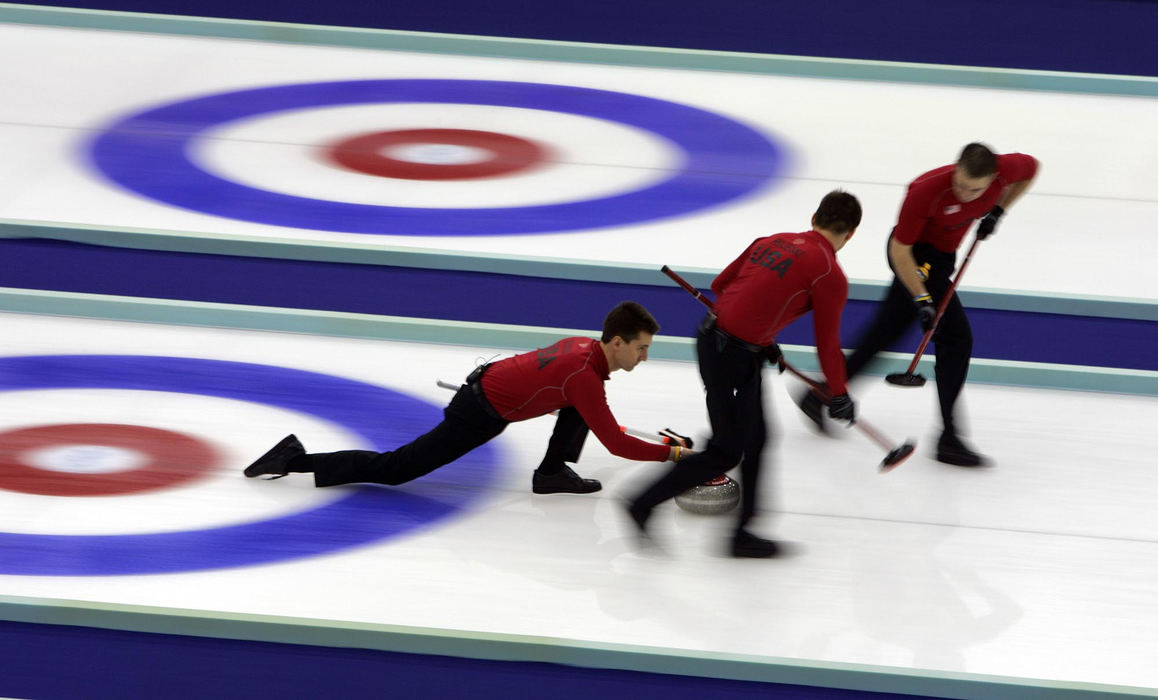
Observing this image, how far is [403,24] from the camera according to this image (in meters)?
9.91

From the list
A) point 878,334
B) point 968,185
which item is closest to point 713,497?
point 878,334

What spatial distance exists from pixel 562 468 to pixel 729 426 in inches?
29.8

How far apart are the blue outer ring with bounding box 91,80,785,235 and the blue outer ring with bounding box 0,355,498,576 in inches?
53.7

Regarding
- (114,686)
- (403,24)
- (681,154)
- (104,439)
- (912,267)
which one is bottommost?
(114,686)

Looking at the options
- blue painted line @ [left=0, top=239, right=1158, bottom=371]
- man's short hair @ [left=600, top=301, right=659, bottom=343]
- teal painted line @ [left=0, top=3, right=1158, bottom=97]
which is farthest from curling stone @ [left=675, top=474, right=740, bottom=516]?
teal painted line @ [left=0, top=3, right=1158, bottom=97]

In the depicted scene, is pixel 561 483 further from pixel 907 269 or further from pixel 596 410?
pixel 907 269

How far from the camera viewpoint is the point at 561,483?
501cm

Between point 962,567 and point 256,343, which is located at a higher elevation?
point 256,343

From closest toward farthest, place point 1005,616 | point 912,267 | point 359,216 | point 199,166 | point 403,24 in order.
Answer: point 1005,616 < point 912,267 < point 359,216 < point 199,166 < point 403,24

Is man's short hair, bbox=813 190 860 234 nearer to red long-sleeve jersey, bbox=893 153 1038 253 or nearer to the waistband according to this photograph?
the waistband

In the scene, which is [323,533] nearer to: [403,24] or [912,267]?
[912,267]

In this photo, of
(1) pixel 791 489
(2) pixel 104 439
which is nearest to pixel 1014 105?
(1) pixel 791 489

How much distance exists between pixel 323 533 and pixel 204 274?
234 cm

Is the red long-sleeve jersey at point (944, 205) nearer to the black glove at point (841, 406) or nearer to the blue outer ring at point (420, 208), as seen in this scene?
the black glove at point (841, 406)
